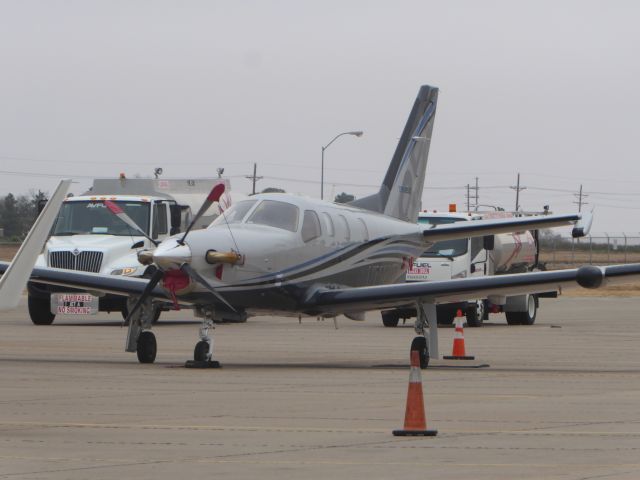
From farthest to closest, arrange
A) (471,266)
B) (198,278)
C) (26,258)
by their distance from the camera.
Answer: (471,266)
(198,278)
(26,258)

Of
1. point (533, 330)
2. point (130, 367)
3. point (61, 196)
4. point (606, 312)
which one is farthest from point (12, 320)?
point (61, 196)

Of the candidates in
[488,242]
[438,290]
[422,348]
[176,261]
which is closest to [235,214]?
[176,261]

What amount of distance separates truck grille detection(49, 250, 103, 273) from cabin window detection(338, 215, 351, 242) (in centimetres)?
891

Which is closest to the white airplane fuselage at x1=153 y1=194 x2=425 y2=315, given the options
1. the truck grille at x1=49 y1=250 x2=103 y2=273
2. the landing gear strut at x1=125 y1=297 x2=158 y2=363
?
the landing gear strut at x1=125 y1=297 x2=158 y2=363

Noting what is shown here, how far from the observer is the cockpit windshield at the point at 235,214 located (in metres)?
20.1

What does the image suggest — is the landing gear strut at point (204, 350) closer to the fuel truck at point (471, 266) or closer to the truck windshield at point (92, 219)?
the truck windshield at point (92, 219)

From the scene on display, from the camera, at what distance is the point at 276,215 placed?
67.9 feet

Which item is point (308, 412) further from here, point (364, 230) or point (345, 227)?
point (364, 230)

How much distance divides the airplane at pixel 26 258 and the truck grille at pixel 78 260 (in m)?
22.8

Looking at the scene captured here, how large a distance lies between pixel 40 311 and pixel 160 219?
132 inches

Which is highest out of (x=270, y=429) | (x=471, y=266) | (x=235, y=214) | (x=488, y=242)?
(x=488, y=242)

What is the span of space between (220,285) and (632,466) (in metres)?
10.2

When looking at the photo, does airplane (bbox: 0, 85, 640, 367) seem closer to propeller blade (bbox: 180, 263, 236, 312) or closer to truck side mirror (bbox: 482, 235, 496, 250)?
propeller blade (bbox: 180, 263, 236, 312)

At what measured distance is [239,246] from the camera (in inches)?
773
